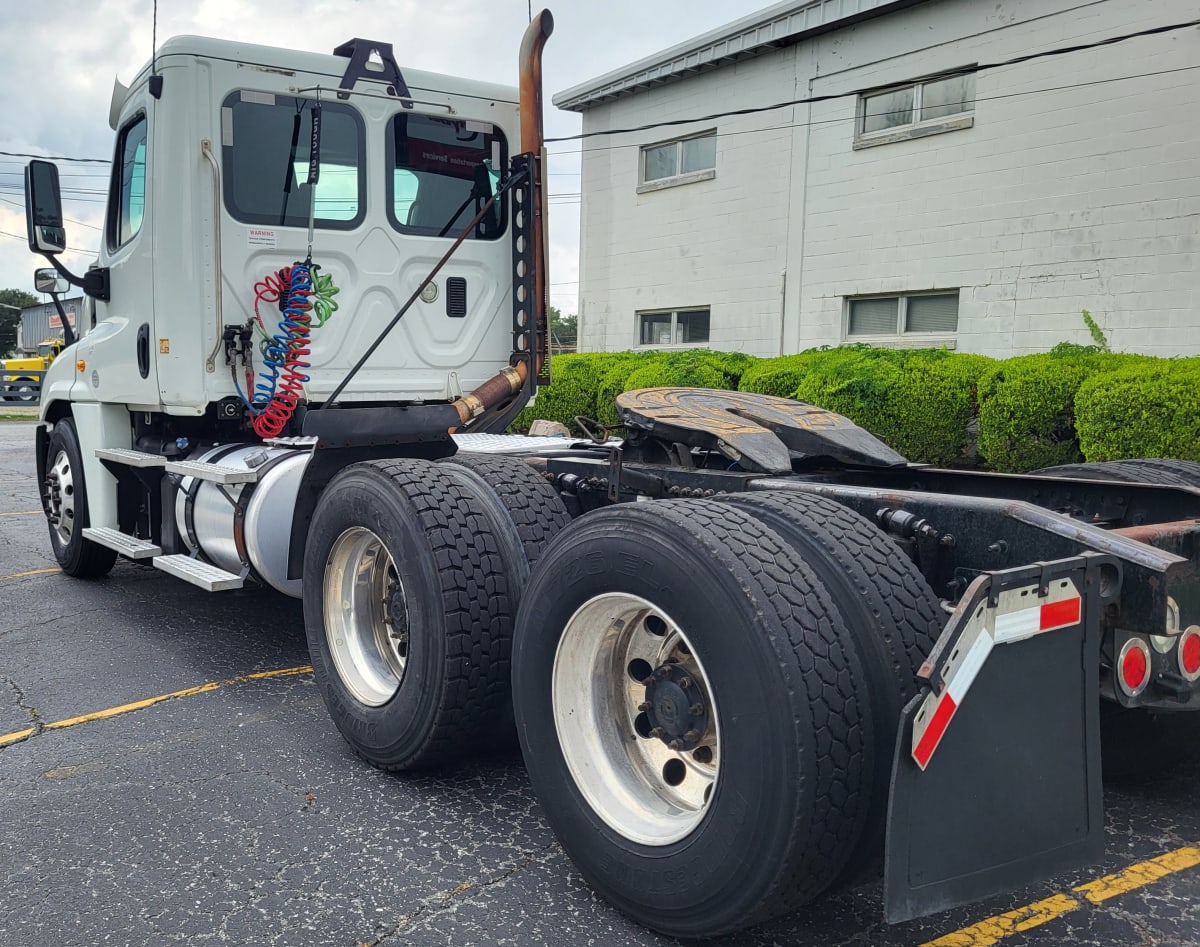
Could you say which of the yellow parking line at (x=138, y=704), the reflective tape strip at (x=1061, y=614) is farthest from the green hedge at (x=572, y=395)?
the reflective tape strip at (x=1061, y=614)

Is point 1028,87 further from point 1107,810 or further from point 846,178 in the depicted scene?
point 1107,810

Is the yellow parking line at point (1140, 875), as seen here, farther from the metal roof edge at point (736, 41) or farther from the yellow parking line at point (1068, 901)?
the metal roof edge at point (736, 41)

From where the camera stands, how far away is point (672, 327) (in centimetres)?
1569

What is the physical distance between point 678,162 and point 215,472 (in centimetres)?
1148

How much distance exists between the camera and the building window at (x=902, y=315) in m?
12.1

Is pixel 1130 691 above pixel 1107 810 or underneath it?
above

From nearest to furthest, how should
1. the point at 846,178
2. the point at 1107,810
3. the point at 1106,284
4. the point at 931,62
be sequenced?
the point at 1107,810 → the point at 1106,284 → the point at 931,62 → the point at 846,178

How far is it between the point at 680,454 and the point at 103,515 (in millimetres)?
4180

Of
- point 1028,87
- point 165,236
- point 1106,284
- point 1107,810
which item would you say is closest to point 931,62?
point 1028,87

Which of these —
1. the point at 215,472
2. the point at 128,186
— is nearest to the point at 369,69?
the point at 128,186

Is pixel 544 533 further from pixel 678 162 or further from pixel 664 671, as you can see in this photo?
pixel 678 162

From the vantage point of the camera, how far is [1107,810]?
3355mm

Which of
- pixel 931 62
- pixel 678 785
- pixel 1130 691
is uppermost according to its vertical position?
pixel 931 62

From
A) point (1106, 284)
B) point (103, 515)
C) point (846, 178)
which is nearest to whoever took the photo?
point (103, 515)
